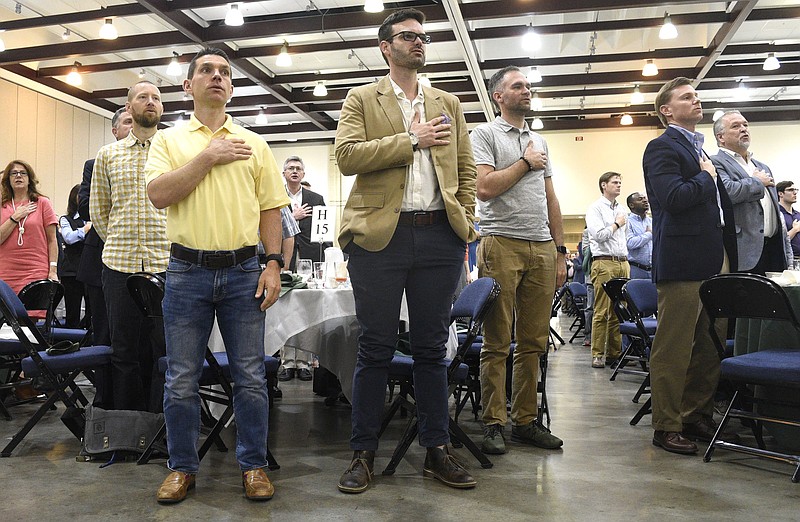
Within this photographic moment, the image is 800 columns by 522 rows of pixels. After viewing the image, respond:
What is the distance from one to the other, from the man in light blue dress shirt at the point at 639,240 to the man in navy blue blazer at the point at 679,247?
→ 3487 millimetres

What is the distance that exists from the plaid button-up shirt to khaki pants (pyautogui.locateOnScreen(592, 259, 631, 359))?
14.2 ft

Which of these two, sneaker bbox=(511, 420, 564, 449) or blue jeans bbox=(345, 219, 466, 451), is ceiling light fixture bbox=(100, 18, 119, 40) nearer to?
blue jeans bbox=(345, 219, 466, 451)

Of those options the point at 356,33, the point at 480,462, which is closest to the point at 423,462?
the point at 480,462

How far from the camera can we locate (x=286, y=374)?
561cm

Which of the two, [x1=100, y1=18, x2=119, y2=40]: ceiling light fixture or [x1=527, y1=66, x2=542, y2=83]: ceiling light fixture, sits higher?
[x1=527, y1=66, x2=542, y2=83]: ceiling light fixture

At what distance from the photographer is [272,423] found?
12.5 feet

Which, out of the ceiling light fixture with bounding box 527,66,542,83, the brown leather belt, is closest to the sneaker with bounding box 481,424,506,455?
the brown leather belt

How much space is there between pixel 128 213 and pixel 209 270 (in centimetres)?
93

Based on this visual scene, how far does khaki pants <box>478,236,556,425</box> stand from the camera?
3123 millimetres

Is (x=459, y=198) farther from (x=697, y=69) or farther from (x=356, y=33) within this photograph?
(x=697, y=69)

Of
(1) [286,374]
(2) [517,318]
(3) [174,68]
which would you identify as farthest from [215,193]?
(3) [174,68]

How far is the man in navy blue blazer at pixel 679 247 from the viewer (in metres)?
3.12

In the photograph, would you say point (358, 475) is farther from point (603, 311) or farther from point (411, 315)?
point (603, 311)

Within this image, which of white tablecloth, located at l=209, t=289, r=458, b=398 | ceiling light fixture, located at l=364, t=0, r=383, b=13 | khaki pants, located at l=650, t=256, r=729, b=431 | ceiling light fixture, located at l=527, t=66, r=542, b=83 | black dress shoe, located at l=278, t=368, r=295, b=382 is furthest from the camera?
ceiling light fixture, located at l=527, t=66, r=542, b=83
